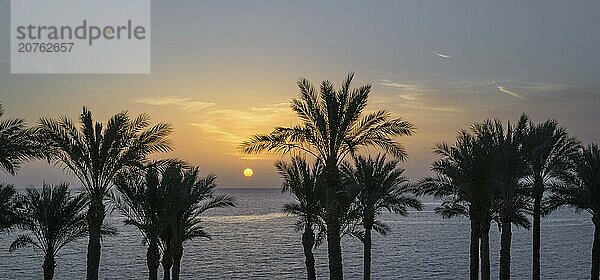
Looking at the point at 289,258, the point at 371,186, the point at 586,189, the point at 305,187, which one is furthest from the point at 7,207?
the point at 289,258

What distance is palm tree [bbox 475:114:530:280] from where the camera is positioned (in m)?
23.1

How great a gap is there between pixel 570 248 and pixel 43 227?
7401 cm

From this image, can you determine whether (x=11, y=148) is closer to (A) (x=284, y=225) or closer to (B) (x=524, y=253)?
(B) (x=524, y=253)

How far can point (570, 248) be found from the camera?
81625 millimetres

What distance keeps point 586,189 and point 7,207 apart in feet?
81.2

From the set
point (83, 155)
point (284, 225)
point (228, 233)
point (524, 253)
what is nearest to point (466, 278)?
point (524, 253)

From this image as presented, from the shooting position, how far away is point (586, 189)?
27.1 metres

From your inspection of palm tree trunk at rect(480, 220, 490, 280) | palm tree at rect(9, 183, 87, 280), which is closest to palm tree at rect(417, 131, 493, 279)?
palm tree trunk at rect(480, 220, 490, 280)

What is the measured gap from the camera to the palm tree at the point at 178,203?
79.1ft

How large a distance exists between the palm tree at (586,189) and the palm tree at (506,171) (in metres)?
3.91

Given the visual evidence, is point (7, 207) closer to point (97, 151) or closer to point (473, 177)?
point (97, 151)

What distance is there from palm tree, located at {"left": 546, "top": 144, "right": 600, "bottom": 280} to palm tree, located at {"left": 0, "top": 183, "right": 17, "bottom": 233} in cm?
2377

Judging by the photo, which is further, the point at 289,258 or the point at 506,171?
the point at 289,258

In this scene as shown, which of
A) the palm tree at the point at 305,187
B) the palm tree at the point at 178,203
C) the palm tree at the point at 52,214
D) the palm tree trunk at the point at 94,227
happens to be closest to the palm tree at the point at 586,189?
the palm tree at the point at 305,187
